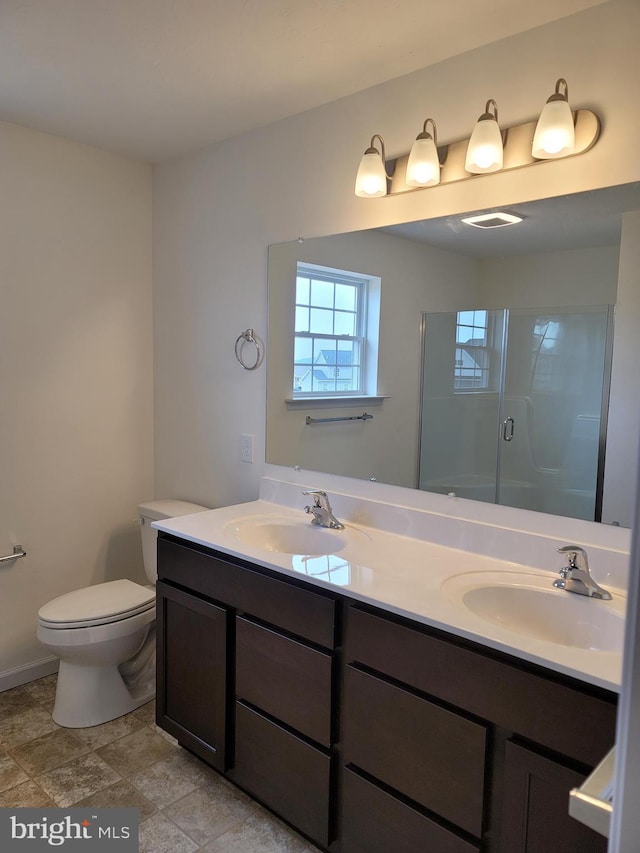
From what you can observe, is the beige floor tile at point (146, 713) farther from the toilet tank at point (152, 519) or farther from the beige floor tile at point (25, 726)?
the toilet tank at point (152, 519)

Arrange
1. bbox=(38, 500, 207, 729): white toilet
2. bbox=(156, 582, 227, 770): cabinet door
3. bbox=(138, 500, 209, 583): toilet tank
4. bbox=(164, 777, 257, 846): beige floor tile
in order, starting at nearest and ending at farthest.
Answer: bbox=(164, 777, 257, 846): beige floor tile → bbox=(156, 582, 227, 770): cabinet door → bbox=(38, 500, 207, 729): white toilet → bbox=(138, 500, 209, 583): toilet tank

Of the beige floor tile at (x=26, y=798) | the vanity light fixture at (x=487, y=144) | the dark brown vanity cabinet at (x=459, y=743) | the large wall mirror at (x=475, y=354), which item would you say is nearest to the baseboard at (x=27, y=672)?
the beige floor tile at (x=26, y=798)

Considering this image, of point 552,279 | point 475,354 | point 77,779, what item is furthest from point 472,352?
point 77,779

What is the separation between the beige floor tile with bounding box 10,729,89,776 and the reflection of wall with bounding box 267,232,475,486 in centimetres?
132

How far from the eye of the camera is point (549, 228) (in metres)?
1.65

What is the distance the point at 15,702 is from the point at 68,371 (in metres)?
1.42

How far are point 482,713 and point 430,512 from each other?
2.43 ft

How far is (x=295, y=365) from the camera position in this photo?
2369 millimetres

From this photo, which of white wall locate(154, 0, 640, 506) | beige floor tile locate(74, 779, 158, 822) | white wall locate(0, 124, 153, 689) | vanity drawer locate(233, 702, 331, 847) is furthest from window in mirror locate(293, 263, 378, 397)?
beige floor tile locate(74, 779, 158, 822)

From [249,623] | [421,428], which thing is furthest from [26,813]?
[421,428]

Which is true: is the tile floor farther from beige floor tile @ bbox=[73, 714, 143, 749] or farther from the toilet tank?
the toilet tank

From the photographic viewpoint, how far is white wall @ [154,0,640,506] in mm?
1523

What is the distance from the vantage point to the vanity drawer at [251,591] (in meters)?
1.62

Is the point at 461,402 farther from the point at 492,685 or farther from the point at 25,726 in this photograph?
the point at 25,726
